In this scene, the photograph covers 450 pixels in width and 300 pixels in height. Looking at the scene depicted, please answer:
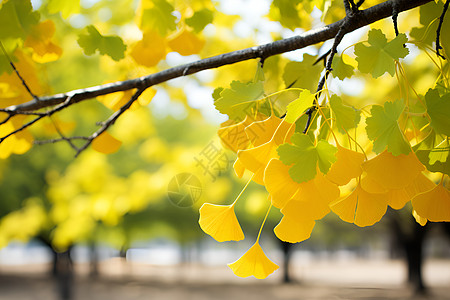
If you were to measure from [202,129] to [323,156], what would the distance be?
10.2m

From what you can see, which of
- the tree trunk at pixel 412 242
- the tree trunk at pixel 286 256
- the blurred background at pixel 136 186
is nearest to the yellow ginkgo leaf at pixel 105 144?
the blurred background at pixel 136 186

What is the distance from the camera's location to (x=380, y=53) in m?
0.70

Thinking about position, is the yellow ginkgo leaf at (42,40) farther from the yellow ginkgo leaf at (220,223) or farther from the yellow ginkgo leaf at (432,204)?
the yellow ginkgo leaf at (432,204)

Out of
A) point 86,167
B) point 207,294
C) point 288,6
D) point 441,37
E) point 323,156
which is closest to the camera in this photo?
point 323,156

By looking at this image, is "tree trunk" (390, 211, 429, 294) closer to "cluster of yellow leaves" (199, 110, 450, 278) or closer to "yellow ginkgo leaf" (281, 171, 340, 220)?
"cluster of yellow leaves" (199, 110, 450, 278)

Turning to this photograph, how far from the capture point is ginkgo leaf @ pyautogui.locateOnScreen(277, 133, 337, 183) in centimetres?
59

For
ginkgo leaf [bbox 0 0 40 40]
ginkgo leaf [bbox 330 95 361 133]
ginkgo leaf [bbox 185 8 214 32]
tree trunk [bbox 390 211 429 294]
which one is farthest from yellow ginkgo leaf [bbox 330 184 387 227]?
tree trunk [bbox 390 211 429 294]

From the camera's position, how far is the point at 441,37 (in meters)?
0.83

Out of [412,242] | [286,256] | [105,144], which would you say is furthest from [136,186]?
[286,256]

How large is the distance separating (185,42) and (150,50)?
117 millimetres

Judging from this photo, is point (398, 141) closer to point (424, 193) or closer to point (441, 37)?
point (424, 193)

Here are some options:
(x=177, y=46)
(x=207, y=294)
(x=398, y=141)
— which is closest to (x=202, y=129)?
(x=207, y=294)

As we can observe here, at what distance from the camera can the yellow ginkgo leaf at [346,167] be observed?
614 mm

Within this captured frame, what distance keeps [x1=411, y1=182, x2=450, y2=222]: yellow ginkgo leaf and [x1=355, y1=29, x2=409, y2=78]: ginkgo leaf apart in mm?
202
